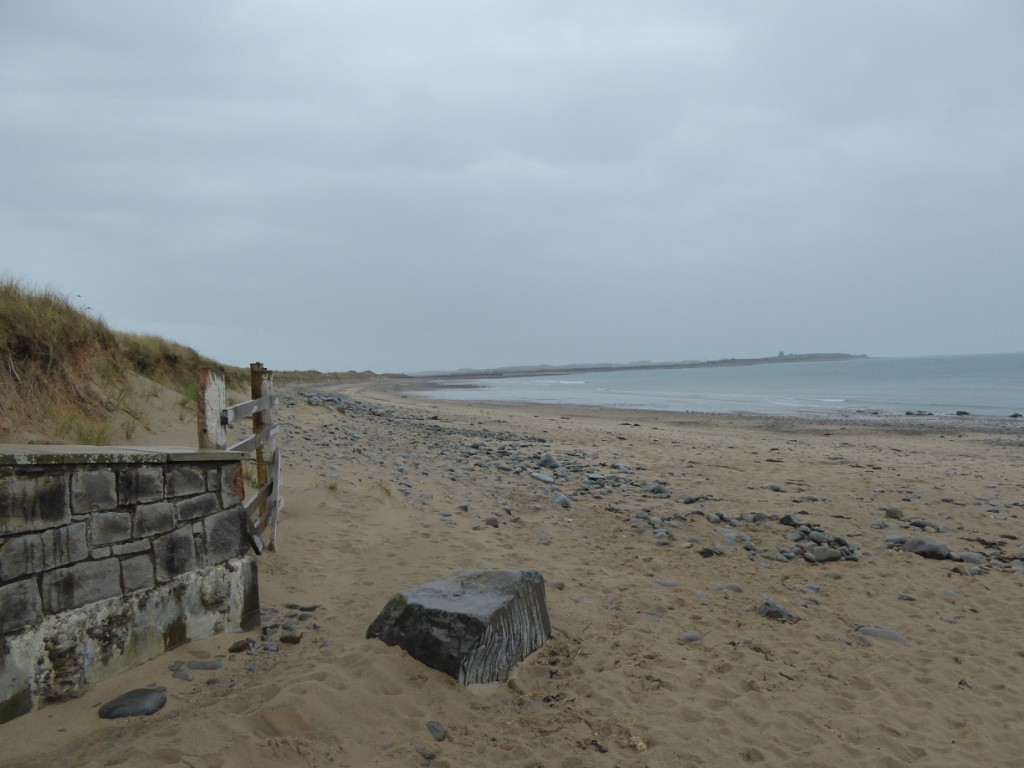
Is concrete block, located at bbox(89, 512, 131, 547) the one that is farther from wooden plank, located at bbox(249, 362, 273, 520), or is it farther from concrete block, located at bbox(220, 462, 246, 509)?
wooden plank, located at bbox(249, 362, 273, 520)

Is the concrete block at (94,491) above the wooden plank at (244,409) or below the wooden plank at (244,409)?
below

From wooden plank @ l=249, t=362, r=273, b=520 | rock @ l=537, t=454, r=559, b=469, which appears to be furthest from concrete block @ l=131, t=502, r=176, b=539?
rock @ l=537, t=454, r=559, b=469

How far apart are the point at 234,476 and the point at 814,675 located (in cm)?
437

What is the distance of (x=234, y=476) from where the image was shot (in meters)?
4.86

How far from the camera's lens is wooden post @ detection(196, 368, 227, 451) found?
4.81 meters

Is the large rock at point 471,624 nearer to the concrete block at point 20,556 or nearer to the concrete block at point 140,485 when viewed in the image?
the concrete block at point 140,485

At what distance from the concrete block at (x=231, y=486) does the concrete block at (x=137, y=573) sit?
26.1 inches

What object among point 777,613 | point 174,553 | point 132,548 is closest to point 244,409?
point 174,553

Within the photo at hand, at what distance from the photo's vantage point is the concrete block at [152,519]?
4051mm

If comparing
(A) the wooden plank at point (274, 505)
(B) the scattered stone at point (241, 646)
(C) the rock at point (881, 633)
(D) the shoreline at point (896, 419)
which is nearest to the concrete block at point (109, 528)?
(B) the scattered stone at point (241, 646)

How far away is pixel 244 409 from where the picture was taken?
5867 mm

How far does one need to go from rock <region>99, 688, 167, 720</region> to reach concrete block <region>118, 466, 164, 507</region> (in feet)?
3.51

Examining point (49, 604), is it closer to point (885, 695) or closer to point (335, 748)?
point (335, 748)

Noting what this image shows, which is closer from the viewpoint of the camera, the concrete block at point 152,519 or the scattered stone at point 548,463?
the concrete block at point 152,519
